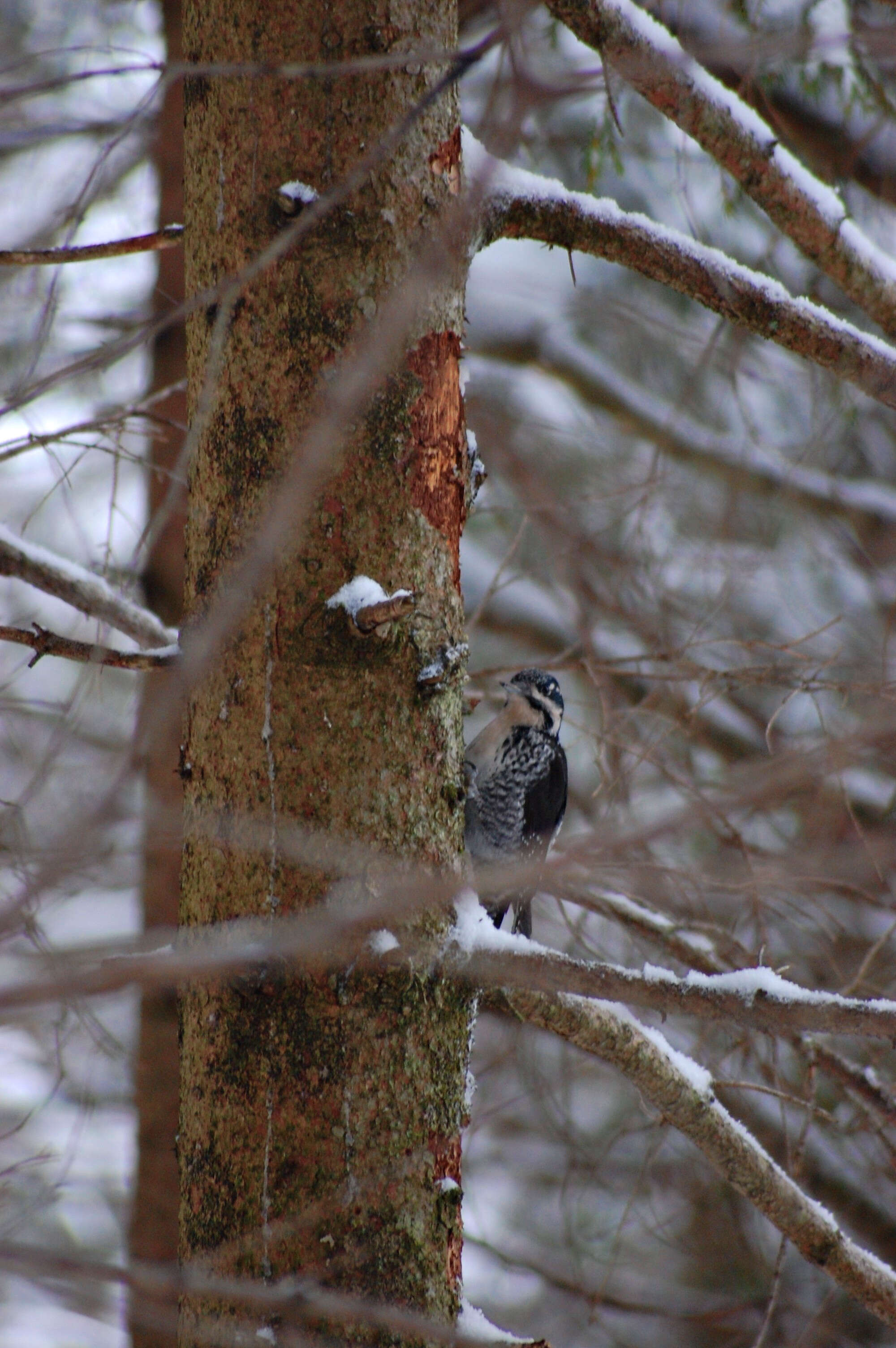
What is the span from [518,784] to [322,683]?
1.92 m

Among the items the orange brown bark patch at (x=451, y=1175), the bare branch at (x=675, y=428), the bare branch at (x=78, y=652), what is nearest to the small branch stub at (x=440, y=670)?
the bare branch at (x=78, y=652)

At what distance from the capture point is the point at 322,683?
173 centimetres

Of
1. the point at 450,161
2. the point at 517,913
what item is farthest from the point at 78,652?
the point at 517,913

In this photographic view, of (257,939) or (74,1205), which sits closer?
(257,939)

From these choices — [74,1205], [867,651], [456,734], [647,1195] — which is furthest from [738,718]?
[456,734]

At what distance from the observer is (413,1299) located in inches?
63.2

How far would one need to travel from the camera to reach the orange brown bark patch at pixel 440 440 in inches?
73.0

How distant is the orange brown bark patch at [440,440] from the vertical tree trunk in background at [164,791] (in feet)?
7.18

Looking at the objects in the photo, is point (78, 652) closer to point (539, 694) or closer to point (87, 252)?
point (87, 252)

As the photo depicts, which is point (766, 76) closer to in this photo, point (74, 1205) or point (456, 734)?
point (456, 734)

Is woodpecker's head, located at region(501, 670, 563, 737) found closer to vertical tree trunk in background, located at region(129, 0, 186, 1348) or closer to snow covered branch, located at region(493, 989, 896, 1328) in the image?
vertical tree trunk in background, located at region(129, 0, 186, 1348)

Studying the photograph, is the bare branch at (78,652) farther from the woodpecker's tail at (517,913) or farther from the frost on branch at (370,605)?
the woodpecker's tail at (517,913)

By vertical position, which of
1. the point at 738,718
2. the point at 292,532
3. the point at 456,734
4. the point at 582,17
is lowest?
the point at 456,734

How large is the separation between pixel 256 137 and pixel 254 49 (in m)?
0.14
